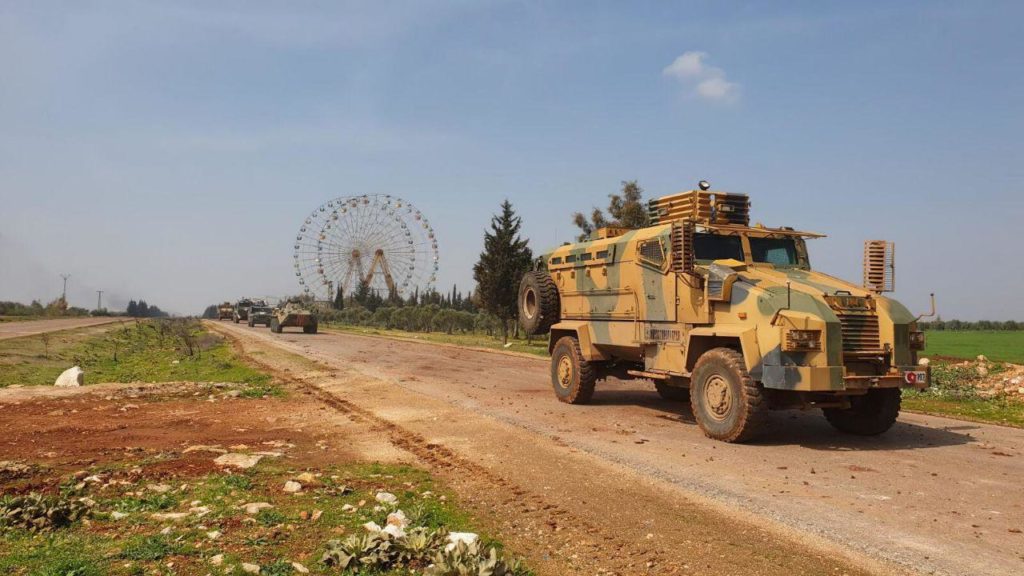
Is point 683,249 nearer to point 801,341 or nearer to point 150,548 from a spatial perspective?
point 801,341

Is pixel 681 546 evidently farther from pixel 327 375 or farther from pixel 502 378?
pixel 327 375

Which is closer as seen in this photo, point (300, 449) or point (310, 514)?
point (310, 514)

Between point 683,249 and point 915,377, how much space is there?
11.1 ft

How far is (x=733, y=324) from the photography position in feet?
33.0

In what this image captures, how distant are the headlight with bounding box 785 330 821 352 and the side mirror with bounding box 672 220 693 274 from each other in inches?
76.8

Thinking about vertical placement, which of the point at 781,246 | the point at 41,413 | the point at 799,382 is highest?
the point at 781,246

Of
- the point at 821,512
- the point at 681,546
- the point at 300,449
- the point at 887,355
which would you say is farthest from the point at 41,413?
the point at 887,355

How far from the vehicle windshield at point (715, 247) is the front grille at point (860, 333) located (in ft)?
6.92

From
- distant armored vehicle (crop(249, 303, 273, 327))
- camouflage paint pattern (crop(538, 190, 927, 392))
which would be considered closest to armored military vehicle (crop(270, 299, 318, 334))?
distant armored vehicle (crop(249, 303, 273, 327))

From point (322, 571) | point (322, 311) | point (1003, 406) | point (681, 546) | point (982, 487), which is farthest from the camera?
point (322, 311)

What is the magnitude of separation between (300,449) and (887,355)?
755cm

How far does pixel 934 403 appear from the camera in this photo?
14.3 meters

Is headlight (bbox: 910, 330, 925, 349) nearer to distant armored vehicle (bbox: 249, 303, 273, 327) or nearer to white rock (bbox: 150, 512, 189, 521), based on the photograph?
white rock (bbox: 150, 512, 189, 521)

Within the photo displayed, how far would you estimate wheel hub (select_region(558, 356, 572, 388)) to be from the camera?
13723 mm
